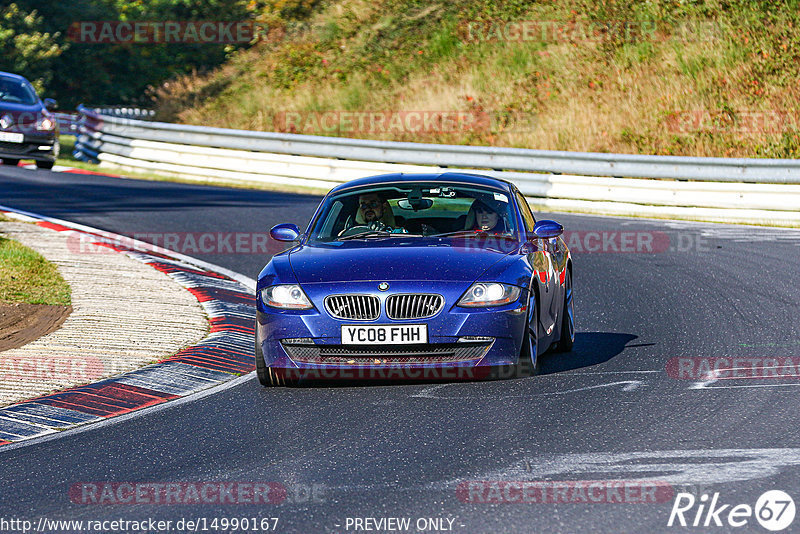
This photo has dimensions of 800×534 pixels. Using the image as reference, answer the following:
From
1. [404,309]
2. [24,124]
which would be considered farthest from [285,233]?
[24,124]

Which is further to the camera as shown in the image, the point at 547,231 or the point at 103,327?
the point at 103,327

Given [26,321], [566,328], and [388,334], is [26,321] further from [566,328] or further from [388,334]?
[566,328]

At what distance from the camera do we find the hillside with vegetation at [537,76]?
2562 cm

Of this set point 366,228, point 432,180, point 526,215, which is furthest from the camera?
point 526,215

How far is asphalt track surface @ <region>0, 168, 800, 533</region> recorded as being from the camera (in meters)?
5.42

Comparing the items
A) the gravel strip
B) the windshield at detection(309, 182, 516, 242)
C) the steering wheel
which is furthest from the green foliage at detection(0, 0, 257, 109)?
the steering wheel

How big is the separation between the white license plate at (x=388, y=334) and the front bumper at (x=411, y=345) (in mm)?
30

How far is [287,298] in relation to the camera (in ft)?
26.6

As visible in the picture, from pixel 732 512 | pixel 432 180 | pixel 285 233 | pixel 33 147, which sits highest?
pixel 432 180

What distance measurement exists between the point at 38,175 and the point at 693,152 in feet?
41.6

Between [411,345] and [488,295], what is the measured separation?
23.5 inches

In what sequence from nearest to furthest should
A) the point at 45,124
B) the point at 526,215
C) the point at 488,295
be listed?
the point at 488,295 < the point at 526,215 < the point at 45,124

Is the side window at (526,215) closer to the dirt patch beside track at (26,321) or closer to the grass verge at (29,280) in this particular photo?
the dirt patch beside track at (26,321)

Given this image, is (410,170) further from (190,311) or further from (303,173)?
(190,311)
